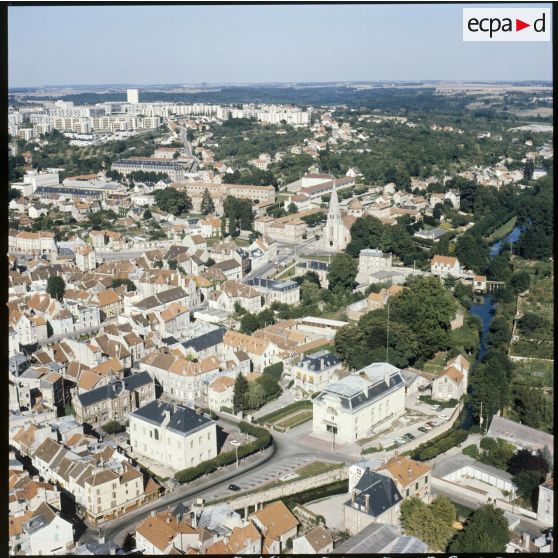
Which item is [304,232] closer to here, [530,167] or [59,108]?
[530,167]

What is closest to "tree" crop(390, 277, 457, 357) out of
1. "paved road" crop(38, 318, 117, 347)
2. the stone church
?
"paved road" crop(38, 318, 117, 347)

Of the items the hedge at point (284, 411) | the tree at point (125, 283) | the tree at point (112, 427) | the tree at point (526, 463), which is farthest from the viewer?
the tree at point (125, 283)

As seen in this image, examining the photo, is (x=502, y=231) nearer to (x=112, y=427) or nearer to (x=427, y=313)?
(x=427, y=313)

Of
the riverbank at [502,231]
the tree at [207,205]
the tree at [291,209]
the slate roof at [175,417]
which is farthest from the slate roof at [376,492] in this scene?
the tree at [207,205]

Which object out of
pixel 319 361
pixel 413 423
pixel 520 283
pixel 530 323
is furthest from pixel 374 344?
pixel 520 283

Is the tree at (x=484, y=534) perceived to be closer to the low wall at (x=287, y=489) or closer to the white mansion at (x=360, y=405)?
the low wall at (x=287, y=489)

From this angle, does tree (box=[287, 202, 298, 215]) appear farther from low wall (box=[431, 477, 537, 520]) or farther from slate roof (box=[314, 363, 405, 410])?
low wall (box=[431, 477, 537, 520])

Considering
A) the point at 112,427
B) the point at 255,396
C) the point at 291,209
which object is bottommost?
the point at 112,427
